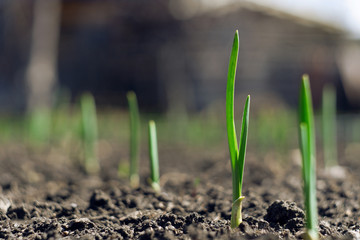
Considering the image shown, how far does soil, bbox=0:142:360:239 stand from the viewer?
103cm

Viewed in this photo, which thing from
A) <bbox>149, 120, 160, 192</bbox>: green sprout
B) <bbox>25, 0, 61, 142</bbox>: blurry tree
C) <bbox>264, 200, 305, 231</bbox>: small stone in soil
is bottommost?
<bbox>264, 200, 305, 231</bbox>: small stone in soil

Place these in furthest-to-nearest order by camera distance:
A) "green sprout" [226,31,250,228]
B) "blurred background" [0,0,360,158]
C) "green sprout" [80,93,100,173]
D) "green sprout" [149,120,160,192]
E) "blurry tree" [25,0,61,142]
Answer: "blurred background" [0,0,360,158] → "blurry tree" [25,0,61,142] → "green sprout" [80,93,100,173] → "green sprout" [149,120,160,192] → "green sprout" [226,31,250,228]

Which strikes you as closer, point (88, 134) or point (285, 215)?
point (285, 215)

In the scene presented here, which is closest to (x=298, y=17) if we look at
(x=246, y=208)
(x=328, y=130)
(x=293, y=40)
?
(x=293, y=40)

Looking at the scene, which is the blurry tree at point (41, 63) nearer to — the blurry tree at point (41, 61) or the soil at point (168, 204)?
the blurry tree at point (41, 61)

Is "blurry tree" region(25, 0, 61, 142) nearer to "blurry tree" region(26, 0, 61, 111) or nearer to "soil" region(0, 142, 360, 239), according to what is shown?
"blurry tree" region(26, 0, 61, 111)

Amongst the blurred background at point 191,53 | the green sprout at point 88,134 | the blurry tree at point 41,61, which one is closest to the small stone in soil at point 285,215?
the green sprout at point 88,134

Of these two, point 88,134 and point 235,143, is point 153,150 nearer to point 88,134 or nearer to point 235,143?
point 235,143

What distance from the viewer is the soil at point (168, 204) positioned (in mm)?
1030

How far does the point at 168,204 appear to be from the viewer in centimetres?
134

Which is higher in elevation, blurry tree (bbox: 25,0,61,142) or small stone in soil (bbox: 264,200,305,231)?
blurry tree (bbox: 25,0,61,142)

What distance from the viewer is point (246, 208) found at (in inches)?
51.2

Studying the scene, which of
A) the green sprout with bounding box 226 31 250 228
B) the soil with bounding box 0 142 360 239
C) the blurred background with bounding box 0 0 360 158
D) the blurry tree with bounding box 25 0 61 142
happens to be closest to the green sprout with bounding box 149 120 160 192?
the soil with bounding box 0 142 360 239

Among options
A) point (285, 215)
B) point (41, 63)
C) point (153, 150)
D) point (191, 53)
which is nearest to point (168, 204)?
point (153, 150)
